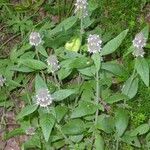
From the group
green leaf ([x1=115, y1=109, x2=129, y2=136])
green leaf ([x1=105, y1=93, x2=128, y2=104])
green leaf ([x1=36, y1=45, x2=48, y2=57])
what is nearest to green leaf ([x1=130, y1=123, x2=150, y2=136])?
green leaf ([x1=115, y1=109, x2=129, y2=136])

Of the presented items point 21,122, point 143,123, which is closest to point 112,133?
point 143,123

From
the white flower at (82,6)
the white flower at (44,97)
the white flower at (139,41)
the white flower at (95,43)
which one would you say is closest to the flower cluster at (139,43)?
the white flower at (139,41)

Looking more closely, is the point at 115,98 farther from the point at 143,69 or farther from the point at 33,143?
the point at 33,143

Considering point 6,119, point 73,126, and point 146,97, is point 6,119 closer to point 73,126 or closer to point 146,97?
point 73,126

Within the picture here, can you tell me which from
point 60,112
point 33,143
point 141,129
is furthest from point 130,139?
point 33,143

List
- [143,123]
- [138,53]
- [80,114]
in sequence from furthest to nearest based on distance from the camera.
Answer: [143,123]
[80,114]
[138,53]
